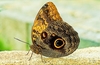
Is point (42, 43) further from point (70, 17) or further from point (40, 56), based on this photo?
point (70, 17)

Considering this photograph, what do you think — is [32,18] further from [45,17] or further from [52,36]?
[52,36]

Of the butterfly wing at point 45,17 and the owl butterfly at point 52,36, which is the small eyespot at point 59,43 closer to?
the owl butterfly at point 52,36

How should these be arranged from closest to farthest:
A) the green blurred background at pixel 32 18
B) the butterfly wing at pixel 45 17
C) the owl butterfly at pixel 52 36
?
1. the owl butterfly at pixel 52 36
2. the butterfly wing at pixel 45 17
3. the green blurred background at pixel 32 18

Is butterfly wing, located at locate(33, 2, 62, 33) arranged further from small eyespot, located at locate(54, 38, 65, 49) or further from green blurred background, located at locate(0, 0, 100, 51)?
green blurred background, located at locate(0, 0, 100, 51)

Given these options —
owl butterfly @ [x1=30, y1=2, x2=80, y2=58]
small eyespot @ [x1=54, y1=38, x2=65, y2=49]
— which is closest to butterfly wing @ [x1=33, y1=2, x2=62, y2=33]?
owl butterfly @ [x1=30, y1=2, x2=80, y2=58]

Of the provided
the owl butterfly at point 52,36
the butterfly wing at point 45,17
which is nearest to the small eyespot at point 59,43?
the owl butterfly at point 52,36
